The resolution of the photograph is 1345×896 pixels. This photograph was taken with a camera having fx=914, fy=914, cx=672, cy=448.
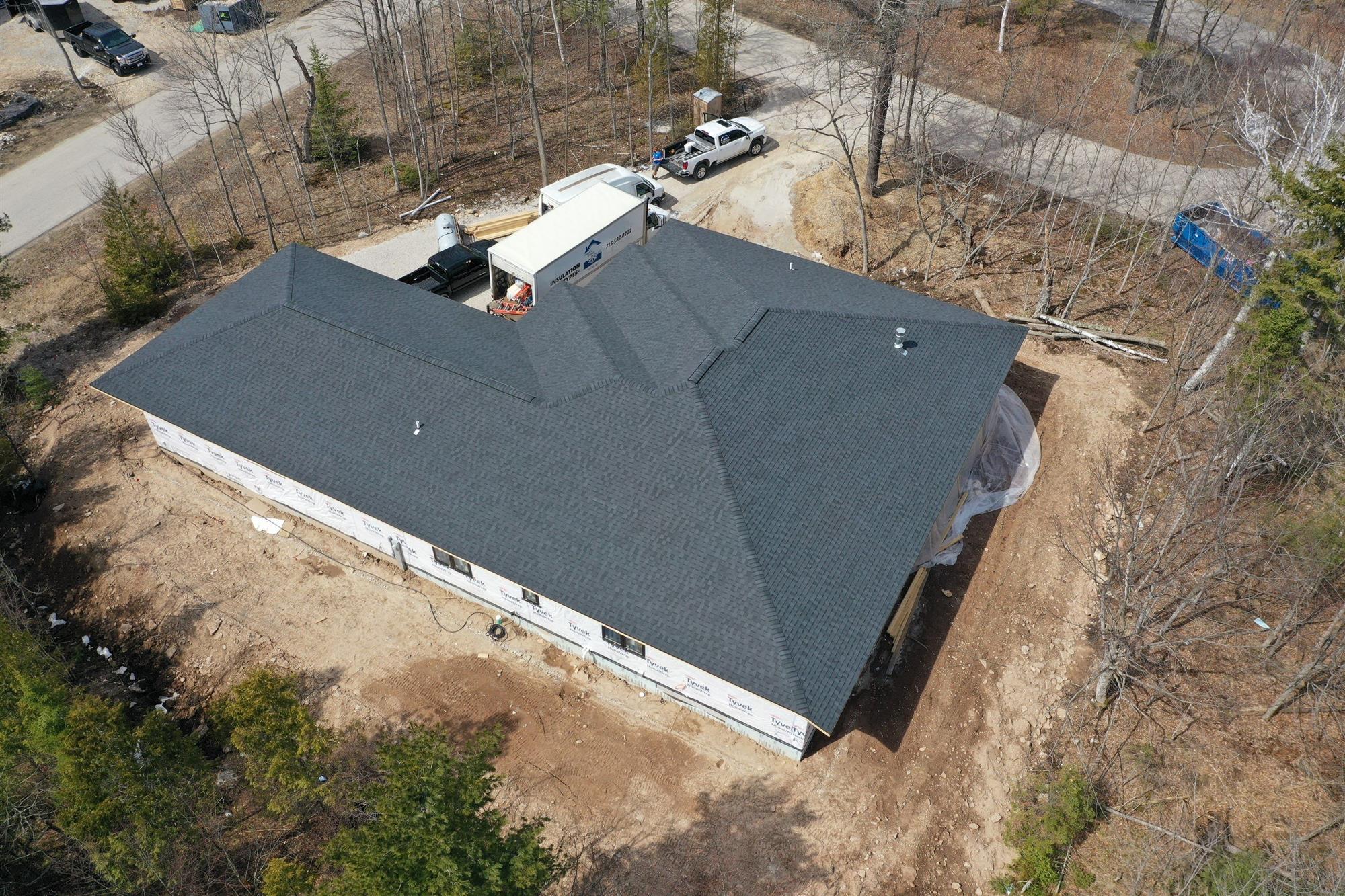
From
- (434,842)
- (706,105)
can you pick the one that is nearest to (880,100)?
(706,105)

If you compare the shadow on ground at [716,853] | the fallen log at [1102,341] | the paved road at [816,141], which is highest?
the paved road at [816,141]

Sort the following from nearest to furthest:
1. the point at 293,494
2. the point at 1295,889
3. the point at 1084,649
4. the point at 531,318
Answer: the point at 1295,889
the point at 1084,649
the point at 293,494
the point at 531,318

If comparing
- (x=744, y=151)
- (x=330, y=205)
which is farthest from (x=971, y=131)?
(x=330, y=205)

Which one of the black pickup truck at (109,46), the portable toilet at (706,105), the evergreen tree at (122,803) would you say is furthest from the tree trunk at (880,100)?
the black pickup truck at (109,46)

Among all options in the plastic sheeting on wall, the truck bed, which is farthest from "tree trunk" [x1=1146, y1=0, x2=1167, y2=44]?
the plastic sheeting on wall

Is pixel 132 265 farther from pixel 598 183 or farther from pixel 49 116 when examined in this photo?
pixel 49 116

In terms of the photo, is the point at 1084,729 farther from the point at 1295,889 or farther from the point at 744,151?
the point at 744,151

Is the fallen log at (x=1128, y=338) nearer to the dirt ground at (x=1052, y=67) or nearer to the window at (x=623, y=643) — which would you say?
the dirt ground at (x=1052, y=67)

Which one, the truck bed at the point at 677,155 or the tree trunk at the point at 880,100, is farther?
the truck bed at the point at 677,155
